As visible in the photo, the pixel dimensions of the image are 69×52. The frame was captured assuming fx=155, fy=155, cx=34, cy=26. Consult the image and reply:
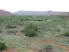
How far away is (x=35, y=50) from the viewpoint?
32.7 ft

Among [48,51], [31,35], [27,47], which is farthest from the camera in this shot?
[31,35]


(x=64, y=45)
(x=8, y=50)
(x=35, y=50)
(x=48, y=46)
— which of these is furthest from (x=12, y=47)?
(x=64, y=45)

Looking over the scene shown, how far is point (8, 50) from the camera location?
10086 millimetres

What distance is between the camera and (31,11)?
10050 centimetres

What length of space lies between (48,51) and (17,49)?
1997mm

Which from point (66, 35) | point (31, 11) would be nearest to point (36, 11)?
point (31, 11)

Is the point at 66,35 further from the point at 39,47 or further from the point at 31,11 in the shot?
the point at 31,11

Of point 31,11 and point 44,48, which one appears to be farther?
point 31,11

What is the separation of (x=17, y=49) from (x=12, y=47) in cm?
68

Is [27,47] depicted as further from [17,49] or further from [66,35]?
[66,35]

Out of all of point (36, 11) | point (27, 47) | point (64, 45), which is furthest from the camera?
point (36, 11)

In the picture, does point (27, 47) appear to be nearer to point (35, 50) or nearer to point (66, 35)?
point (35, 50)

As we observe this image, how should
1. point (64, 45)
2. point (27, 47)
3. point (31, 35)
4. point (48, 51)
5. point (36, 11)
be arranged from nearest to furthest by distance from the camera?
point (48, 51) < point (27, 47) < point (64, 45) < point (31, 35) < point (36, 11)

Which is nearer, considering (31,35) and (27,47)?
(27,47)
